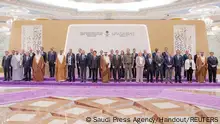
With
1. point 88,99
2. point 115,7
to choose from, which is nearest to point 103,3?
point 115,7

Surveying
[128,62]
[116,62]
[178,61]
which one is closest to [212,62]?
[178,61]

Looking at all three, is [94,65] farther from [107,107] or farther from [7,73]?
[7,73]

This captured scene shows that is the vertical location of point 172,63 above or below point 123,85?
above

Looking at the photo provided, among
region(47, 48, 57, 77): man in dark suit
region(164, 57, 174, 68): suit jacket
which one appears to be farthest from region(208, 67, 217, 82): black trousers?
region(47, 48, 57, 77): man in dark suit

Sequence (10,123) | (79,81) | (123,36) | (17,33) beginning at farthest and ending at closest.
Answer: (17,33) → (123,36) → (79,81) → (10,123)

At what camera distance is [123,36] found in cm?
1011

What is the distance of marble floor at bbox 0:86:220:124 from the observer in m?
4.20

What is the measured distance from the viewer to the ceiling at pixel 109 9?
446 inches

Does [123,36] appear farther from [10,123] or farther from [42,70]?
[10,123]

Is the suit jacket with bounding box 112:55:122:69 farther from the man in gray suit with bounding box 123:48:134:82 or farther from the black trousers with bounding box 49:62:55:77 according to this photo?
the black trousers with bounding box 49:62:55:77

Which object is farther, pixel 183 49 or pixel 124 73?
pixel 183 49

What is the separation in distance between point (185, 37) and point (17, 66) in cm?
779

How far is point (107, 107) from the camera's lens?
5180 millimetres

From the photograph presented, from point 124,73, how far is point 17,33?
5969mm
